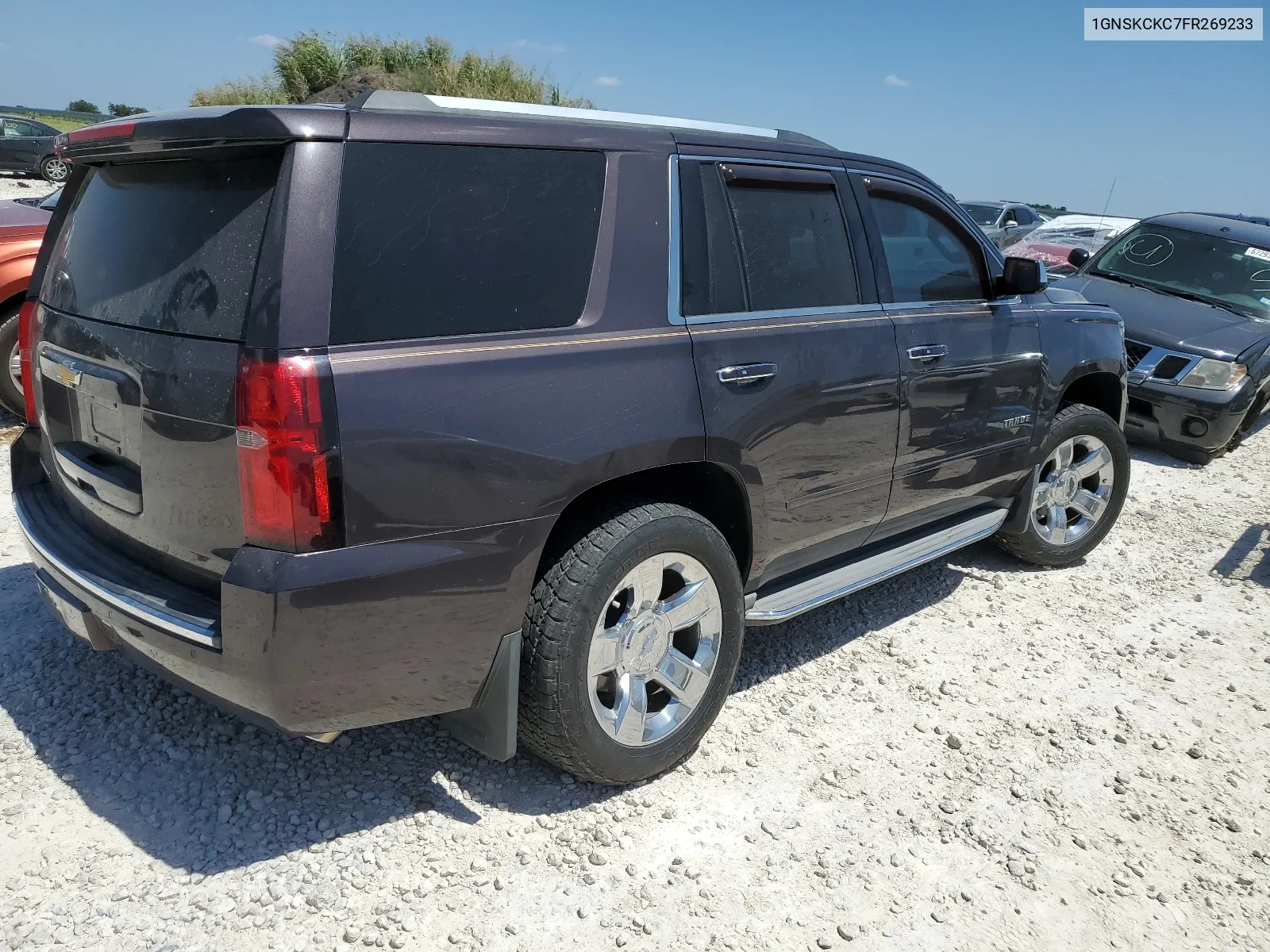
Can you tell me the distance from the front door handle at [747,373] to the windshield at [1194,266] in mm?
6601

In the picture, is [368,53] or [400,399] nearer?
[400,399]

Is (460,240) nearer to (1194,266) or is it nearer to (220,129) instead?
(220,129)

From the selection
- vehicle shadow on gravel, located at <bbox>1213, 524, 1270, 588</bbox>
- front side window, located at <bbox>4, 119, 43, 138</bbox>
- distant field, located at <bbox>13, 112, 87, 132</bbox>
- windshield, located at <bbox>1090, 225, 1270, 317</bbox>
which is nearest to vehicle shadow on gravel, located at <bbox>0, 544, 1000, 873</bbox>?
vehicle shadow on gravel, located at <bbox>1213, 524, 1270, 588</bbox>

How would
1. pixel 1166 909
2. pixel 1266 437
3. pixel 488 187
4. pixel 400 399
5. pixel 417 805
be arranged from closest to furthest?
1. pixel 400 399
2. pixel 488 187
3. pixel 1166 909
4. pixel 417 805
5. pixel 1266 437

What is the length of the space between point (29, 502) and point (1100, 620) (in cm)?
434

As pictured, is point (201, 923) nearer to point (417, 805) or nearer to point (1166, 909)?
point (417, 805)

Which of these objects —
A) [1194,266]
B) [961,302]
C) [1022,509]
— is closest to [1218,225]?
[1194,266]

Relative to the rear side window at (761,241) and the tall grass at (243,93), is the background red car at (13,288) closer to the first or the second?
the rear side window at (761,241)

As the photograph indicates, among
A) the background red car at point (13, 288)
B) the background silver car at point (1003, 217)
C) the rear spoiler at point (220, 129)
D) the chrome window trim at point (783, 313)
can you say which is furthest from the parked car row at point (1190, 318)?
the background silver car at point (1003, 217)

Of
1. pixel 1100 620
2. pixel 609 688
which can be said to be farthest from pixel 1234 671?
pixel 609 688

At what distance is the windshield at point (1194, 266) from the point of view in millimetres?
7914

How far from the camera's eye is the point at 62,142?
2.81 m

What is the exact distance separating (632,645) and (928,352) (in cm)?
170

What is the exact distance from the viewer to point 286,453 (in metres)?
2.09
